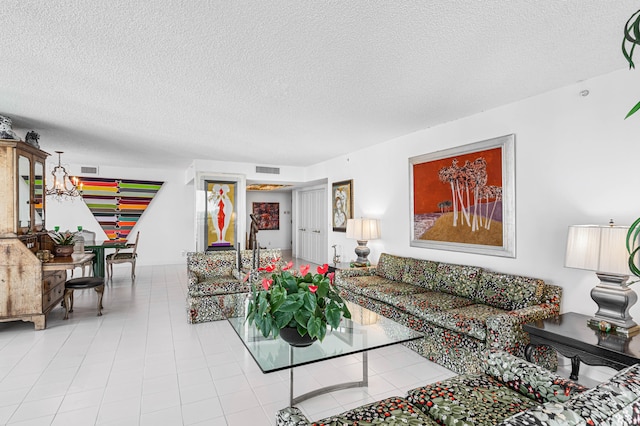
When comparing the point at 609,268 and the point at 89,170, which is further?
the point at 89,170

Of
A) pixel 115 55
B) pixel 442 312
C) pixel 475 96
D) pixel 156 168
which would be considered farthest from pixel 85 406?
pixel 156 168

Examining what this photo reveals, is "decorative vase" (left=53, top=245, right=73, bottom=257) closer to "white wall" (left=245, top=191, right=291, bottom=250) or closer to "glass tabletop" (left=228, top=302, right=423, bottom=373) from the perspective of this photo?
"glass tabletop" (left=228, top=302, right=423, bottom=373)

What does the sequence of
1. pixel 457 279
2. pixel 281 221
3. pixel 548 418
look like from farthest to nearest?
pixel 281 221 → pixel 457 279 → pixel 548 418

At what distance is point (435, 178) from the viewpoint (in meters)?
4.14

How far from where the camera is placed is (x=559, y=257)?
292cm

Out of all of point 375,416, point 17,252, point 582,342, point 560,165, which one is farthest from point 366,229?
point 17,252

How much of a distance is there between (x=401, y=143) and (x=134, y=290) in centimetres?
513

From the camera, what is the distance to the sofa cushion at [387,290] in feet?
11.7

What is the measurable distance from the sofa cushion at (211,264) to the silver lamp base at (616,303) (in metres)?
4.11

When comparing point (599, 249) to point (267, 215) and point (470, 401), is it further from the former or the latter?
point (267, 215)

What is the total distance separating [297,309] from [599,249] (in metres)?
2.14

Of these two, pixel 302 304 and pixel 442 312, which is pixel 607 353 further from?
pixel 302 304

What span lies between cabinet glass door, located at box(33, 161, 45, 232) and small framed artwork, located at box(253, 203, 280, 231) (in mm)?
6514

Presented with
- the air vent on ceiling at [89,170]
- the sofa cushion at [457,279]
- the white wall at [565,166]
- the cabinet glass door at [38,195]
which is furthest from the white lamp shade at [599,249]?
the air vent on ceiling at [89,170]
